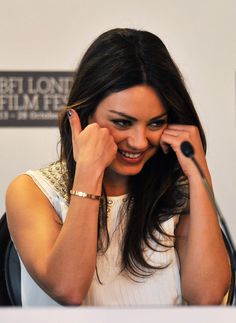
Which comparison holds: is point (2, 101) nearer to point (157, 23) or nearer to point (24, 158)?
point (24, 158)

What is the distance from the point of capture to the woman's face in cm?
134

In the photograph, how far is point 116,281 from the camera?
4.66 feet

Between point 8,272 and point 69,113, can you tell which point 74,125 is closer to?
point 69,113

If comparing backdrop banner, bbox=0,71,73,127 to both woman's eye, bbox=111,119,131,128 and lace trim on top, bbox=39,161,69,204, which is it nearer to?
lace trim on top, bbox=39,161,69,204

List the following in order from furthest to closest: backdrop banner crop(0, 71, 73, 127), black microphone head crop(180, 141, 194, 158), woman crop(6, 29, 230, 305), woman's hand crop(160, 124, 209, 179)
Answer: backdrop banner crop(0, 71, 73, 127), woman's hand crop(160, 124, 209, 179), woman crop(6, 29, 230, 305), black microphone head crop(180, 141, 194, 158)

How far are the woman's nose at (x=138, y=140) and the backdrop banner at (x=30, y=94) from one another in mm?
1067

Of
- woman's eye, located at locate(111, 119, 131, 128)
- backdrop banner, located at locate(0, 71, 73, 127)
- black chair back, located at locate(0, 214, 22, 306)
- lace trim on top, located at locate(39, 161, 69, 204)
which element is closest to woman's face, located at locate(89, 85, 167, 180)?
woman's eye, located at locate(111, 119, 131, 128)

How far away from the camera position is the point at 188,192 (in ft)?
5.04

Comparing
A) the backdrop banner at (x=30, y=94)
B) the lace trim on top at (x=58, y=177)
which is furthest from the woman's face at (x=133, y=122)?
the backdrop banner at (x=30, y=94)

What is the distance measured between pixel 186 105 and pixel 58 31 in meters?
1.08

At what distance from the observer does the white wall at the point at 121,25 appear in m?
2.39

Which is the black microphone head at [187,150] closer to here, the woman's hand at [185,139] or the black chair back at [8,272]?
the woman's hand at [185,139]

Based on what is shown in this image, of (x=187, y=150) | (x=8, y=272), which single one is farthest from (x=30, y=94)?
(x=187, y=150)

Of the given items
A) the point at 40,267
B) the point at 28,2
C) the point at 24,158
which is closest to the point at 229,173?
the point at 24,158
